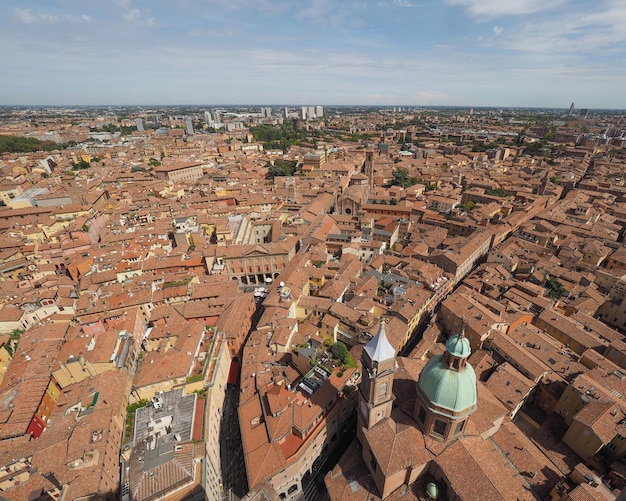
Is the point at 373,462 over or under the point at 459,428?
under

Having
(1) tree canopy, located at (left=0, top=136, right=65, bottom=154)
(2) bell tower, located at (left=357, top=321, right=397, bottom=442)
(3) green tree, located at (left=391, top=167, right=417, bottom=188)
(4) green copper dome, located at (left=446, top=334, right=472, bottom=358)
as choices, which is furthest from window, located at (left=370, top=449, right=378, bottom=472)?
(1) tree canopy, located at (left=0, top=136, right=65, bottom=154)

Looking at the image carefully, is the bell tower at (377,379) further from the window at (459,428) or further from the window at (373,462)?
the window at (459,428)

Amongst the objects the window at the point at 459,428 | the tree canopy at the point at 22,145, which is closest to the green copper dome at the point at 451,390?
the window at the point at 459,428

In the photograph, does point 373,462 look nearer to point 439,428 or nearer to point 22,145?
point 439,428

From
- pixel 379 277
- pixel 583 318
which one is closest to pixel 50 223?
pixel 379 277

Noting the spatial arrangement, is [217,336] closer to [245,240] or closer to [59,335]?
[59,335]

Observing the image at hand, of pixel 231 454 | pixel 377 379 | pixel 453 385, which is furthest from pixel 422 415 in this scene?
pixel 231 454

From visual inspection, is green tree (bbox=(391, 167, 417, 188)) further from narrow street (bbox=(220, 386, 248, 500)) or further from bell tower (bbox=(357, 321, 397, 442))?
bell tower (bbox=(357, 321, 397, 442))
